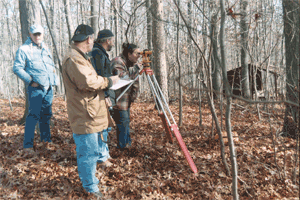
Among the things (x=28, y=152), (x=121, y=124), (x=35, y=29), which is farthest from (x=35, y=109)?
(x=121, y=124)

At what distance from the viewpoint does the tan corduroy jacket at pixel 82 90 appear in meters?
2.19

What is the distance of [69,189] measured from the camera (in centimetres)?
273

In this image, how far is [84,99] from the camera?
229 centimetres

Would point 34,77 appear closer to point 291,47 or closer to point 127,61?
point 127,61

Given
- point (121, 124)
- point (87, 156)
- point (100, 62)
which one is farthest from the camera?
point (121, 124)

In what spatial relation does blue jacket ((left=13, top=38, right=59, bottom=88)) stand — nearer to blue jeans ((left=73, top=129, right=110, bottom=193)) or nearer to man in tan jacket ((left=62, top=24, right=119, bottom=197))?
man in tan jacket ((left=62, top=24, right=119, bottom=197))

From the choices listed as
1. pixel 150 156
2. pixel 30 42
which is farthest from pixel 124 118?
pixel 30 42

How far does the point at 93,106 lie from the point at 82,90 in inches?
8.8

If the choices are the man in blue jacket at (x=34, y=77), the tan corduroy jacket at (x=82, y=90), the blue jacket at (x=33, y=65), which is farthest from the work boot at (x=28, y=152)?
the tan corduroy jacket at (x=82, y=90)

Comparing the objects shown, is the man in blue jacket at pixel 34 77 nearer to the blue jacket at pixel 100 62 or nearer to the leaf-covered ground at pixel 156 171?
the leaf-covered ground at pixel 156 171

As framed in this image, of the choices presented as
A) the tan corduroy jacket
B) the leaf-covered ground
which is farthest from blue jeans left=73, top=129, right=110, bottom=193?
the leaf-covered ground

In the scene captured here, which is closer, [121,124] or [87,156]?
[87,156]

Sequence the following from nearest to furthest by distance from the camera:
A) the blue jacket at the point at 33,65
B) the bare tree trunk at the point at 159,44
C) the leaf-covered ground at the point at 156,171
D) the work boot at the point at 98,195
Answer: the work boot at the point at 98,195
the leaf-covered ground at the point at 156,171
the blue jacket at the point at 33,65
the bare tree trunk at the point at 159,44

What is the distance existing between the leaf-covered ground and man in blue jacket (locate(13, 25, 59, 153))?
563 millimetres
